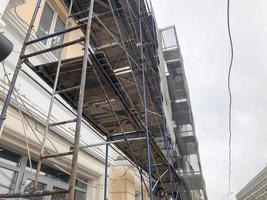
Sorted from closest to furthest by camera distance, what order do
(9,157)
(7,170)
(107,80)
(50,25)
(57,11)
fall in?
(107,80) → (7,170) → (9,157) → (50,25) → (57,11)

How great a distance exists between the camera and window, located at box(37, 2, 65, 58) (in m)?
4.95

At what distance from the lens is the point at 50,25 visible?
5293 mm

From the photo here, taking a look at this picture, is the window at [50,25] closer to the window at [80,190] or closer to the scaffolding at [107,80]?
the scaffolding at [107,80]

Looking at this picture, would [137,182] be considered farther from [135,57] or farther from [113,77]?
[113,77]

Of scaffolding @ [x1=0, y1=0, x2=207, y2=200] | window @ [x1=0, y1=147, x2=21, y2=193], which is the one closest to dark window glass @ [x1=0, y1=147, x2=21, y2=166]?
window @ [x1=0, y1=147, x2=21, y2=193]

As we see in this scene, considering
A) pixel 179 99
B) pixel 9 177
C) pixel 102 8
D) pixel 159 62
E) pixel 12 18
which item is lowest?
pixel 9 177

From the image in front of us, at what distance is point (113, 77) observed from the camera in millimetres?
3332

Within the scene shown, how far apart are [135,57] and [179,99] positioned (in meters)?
5.99

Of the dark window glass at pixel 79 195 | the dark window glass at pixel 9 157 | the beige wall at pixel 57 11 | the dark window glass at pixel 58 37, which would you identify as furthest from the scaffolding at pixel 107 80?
the dark window glass at pixel 79 195

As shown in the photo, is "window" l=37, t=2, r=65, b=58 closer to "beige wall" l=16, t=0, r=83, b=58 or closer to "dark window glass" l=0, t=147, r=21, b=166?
"beige wall" l=16, t=0, r=83, b=58

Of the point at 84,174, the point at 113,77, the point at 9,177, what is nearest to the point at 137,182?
the point at 84,174

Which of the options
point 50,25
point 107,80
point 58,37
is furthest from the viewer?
point 58,37

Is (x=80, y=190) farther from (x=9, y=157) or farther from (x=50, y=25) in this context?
(x=50, y=25)

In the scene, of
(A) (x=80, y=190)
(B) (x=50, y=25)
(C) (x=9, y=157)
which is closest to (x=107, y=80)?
(C) (x=9, y=157)
